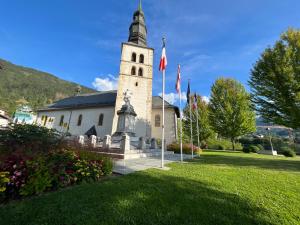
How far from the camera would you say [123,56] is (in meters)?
29.0

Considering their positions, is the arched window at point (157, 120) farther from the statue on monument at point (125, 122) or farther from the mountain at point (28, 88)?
the mountain at point (28, 88)

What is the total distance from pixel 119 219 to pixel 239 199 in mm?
3321

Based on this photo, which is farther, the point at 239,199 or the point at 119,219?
the point at 239,199

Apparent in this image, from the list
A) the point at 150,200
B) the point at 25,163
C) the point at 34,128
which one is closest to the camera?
the point at 150,200

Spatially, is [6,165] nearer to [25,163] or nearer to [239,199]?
[25,163]

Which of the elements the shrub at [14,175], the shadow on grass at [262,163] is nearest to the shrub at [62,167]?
the shrub at [14,175]

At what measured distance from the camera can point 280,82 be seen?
12977 millimetres

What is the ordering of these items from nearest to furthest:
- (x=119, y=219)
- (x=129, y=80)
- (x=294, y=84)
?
(x=119, y=219), (x=294, y=84), (x=129, y=80)

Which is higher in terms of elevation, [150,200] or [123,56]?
[123,56]

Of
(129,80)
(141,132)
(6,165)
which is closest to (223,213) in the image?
(6,165)

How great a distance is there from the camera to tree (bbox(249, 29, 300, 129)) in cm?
1240

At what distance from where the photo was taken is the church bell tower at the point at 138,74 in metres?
26.8

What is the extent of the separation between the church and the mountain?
69.3m

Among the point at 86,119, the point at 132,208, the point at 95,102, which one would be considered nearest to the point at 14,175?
the point at 132,208
